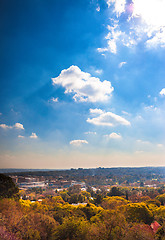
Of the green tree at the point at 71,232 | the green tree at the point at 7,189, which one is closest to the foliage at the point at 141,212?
the green tree at the point at 71,232

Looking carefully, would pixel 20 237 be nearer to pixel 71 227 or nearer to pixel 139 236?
pixel 71 227

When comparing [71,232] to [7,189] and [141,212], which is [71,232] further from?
[7,189]

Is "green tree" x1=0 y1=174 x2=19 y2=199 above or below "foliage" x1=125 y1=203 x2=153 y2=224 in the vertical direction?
above

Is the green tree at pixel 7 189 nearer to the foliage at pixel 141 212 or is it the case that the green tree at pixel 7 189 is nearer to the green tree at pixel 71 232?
the green tree at pixel 71 232

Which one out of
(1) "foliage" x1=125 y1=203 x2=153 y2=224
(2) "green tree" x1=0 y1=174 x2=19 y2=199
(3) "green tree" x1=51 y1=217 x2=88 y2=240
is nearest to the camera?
(3) "green tree" x1=51 y1=217 x2=88 y2=240

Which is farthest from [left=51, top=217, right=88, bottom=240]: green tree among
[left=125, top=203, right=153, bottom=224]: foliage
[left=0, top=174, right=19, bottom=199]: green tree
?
[left=0, top=174, right=19, bottom=199]: green tree

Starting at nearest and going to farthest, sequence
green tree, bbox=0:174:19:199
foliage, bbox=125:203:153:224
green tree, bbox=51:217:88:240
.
→ green tree, bbox=51:217:88:240 → foliage, bbox=125:203:153:224 → green tree, bbox=0:174:19:199

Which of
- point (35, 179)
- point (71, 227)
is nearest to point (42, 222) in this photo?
point (71, 227)

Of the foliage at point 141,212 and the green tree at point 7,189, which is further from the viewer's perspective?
the green tree at point 7,189

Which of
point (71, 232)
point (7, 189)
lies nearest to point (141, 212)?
point (71, 232)

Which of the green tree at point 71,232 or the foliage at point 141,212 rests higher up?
the green tree at point 71,232

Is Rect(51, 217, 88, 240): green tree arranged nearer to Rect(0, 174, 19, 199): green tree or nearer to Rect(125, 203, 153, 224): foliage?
Rect(125, 203, 153, 224): foliage
